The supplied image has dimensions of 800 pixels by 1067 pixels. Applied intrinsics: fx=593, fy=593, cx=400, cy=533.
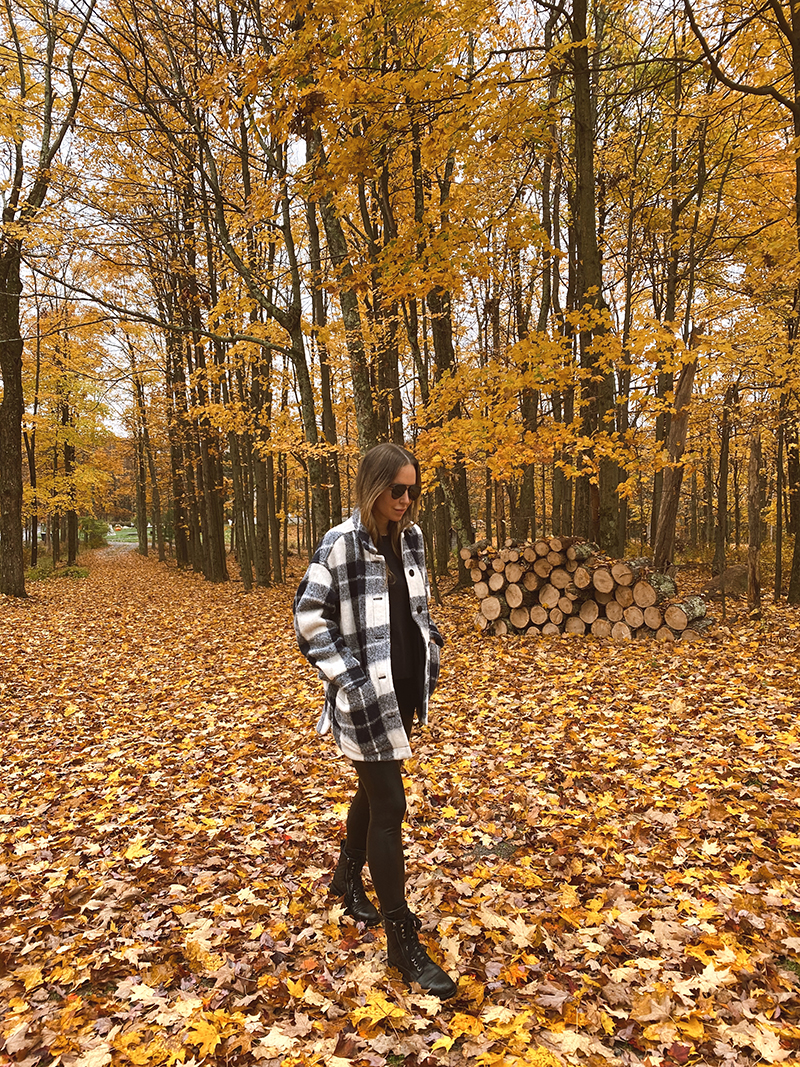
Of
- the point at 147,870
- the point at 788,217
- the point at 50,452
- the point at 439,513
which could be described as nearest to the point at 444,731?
the point at 147,870

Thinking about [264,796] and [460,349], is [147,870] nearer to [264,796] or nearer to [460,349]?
[264,796]

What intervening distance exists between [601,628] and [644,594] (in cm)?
82

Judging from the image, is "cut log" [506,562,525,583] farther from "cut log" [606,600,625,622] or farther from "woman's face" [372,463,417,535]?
"woman's face" [372,463,417,535]

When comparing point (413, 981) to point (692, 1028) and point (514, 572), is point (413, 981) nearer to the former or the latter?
point (692, 1028)

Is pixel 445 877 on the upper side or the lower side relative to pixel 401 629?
lower

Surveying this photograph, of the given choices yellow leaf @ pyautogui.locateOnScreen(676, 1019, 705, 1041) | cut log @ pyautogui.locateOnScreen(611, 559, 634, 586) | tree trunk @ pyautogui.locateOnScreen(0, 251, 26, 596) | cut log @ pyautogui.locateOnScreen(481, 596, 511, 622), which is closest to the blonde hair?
yellow leaf @ pyautogui.locateOnScreen(676, 1019, 705, 1041)

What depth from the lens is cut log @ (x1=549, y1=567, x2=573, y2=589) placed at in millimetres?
8727

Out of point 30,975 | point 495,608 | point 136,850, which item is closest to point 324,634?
point 30,975

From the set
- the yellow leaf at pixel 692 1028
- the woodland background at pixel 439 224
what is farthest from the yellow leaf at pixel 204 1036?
the woodland background at pixel 439 224

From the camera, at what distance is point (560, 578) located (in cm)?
878

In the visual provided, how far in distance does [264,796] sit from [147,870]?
108cm

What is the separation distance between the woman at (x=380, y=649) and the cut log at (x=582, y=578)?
6.33 m

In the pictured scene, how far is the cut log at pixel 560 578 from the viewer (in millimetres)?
8727

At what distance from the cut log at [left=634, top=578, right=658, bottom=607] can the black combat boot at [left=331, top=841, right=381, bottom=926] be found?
6.09 meters
